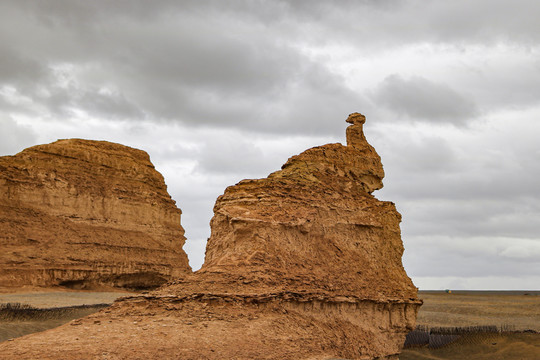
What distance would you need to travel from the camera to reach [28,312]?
91.6 ft

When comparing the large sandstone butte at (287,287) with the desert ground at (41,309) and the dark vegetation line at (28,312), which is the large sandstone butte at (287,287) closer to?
the desert ground at (41,309)

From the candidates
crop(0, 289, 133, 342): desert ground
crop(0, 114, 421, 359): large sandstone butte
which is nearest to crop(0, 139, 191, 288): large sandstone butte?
crop(0, 289, 133, 342): desert ground

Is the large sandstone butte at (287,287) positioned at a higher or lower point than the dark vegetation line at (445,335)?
higher

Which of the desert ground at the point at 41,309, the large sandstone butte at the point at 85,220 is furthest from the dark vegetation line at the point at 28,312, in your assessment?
the large sandstone butte at the point at 85,220

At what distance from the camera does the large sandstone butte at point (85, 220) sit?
4009cm

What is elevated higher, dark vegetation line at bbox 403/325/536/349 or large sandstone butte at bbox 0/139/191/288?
large sandstone butte at bbox 0/139/191/288

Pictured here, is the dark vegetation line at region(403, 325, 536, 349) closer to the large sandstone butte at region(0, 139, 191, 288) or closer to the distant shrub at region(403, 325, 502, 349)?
the distant shrub at region(403, 325, 502, 349)

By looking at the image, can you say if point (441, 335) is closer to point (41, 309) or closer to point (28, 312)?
point (41, 309)

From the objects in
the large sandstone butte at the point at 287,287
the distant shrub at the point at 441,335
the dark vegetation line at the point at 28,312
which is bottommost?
the distant shrub at the point at 441,335

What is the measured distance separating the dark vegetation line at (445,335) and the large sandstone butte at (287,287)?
10.4 m

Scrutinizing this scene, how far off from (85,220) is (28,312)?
17.5m

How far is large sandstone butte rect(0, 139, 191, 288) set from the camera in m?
40.1

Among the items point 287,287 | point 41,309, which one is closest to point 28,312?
point 41,309

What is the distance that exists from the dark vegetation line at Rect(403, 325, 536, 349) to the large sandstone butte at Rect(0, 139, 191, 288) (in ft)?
77.8
